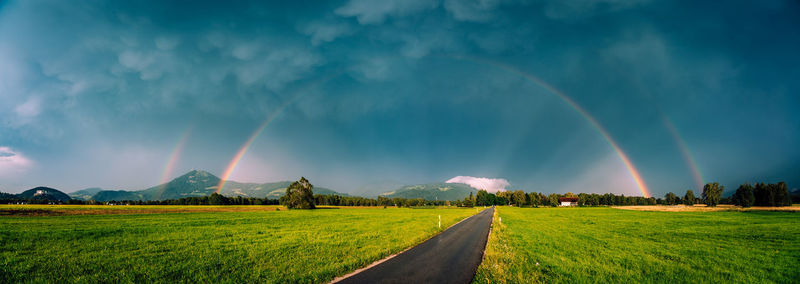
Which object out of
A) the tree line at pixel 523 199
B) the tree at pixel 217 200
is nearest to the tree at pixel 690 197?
the tree line at pixel 523 199

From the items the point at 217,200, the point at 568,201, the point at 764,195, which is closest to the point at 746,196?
the point at 764,195

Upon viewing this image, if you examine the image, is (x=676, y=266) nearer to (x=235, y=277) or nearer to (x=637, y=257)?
(x=637, y=257)

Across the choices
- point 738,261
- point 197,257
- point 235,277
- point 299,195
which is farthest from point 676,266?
point 299,195

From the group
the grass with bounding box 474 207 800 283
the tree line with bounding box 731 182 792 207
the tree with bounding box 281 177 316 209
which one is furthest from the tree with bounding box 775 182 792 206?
the tree with bounding box 281 177 316 209

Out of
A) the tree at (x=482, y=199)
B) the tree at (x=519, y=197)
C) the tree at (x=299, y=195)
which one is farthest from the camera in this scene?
the tree at (x=482, y=199)

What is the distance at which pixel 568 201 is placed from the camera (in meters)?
183

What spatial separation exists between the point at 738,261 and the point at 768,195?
150348 mm

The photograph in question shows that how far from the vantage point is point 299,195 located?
86062mm

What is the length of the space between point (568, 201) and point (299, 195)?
576 ft

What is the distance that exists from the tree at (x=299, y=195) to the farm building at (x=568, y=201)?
167188mm

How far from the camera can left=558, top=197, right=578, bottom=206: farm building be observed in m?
179

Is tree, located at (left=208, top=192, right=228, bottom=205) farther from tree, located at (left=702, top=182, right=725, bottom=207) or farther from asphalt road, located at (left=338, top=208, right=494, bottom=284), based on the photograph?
tree, located at (left=702, top=182, right=725, bottom=207)

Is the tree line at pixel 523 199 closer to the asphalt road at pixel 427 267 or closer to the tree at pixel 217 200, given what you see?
the tree at pixel 217 200

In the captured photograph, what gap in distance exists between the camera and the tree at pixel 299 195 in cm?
8569
